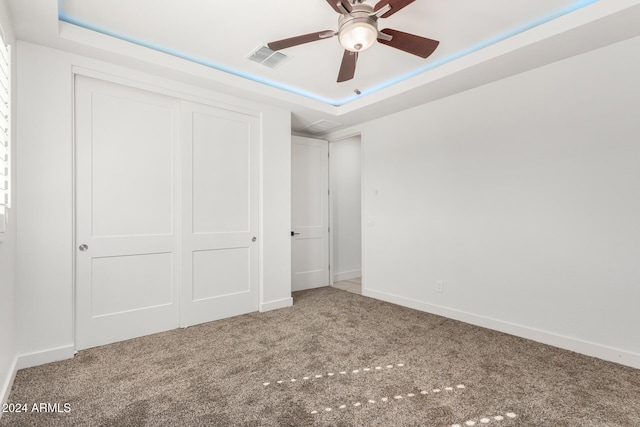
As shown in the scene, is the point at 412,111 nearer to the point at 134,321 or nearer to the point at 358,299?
the point at 358,299

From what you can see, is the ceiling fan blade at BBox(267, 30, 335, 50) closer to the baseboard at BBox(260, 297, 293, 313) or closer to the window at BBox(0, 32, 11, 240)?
the window at BBox(0, 32, 11, 240)

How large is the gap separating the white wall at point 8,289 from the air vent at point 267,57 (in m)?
1.66

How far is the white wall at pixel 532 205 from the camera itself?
2.41 metres

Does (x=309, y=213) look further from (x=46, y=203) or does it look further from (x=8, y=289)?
(x=8, y=289)

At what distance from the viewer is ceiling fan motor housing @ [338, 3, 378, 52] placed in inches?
74.1

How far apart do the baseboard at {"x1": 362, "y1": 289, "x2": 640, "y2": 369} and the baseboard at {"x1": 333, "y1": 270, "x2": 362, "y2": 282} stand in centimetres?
146

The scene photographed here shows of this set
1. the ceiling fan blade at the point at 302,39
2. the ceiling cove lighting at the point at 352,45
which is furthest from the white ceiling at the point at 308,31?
the ceiling fan blade at the point at 302,39

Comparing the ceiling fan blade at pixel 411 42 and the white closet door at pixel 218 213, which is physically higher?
the ceiling fan blade at pixel 411 42

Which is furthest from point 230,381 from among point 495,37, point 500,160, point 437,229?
point 495,37

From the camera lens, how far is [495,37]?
8.57 feet

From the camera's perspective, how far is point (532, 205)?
287 centimetres

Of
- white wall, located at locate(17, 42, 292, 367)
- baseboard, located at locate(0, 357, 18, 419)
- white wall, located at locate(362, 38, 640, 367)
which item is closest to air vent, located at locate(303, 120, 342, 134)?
white wall, located at locate(362, 38, 640, 367)

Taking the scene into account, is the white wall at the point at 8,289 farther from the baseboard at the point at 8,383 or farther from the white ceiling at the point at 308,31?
the white ceiling at the point at 308,31

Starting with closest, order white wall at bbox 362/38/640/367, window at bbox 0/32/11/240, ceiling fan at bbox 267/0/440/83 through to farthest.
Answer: window at bbox 0/32/11/240, ceiling fan at bbox 267/0/440/83, white wall at bbox 362/38/640/367
